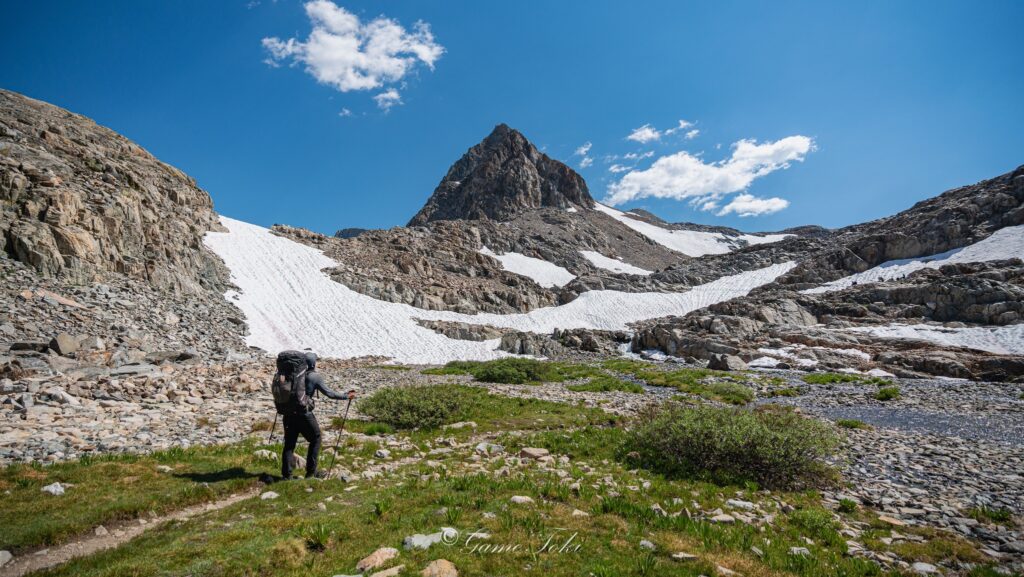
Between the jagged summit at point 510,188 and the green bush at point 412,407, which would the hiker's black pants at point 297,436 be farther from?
the jagged summit at point 510,188

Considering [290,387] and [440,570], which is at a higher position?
[290,387]

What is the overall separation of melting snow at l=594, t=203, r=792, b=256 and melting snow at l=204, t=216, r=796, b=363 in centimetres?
9658

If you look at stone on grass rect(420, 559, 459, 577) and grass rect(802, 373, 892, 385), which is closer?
stone on grass rect(420, 559, 459, 577)

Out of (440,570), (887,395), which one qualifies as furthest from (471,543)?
(887,395)

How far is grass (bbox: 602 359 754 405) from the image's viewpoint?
23.8m

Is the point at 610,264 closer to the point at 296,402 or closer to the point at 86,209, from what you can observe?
the point at 86,209

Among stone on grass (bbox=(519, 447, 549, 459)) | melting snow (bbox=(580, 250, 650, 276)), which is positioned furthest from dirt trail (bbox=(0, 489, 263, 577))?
melting snow (bbox=(580, 250, 650, 276))

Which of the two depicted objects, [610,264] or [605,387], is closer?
[605,387]

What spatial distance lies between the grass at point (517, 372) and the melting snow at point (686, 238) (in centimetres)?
13781

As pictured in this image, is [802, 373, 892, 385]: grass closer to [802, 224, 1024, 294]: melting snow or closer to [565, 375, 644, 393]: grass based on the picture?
[565, 375, 644, 393]: grass

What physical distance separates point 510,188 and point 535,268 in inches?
2656

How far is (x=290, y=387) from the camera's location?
29.0 feet

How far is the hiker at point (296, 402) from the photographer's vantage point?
29.0 ft

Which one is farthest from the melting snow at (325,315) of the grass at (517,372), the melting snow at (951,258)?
the melting snow at (951,258)
